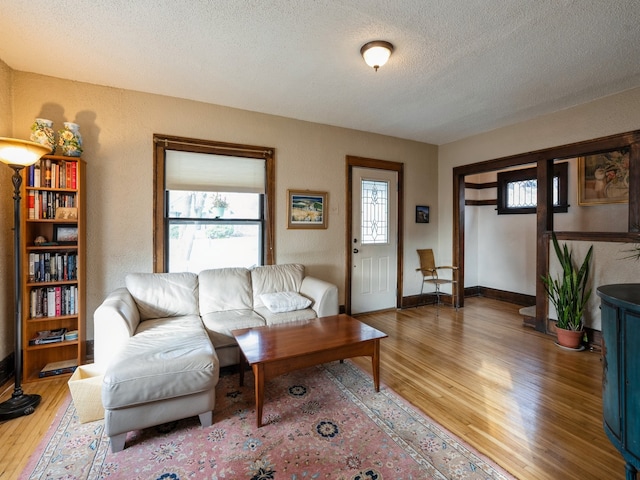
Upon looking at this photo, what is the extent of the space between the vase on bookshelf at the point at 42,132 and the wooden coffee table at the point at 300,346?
229 cm

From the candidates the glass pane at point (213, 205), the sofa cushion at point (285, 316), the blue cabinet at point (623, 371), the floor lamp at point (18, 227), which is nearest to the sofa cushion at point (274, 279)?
the sofa cushion at point (285, 316)

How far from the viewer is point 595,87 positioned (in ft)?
9.89

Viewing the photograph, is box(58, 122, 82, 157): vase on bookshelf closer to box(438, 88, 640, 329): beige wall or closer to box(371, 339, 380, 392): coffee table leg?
box(371, 339, 380, 392): coffee table leg

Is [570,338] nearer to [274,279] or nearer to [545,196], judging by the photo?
[545,196]

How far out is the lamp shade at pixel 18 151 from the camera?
1.93m

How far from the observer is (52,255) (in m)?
2.71

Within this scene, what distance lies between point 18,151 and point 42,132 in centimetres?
77

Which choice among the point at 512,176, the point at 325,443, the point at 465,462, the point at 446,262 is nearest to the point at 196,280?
the point at 325,443

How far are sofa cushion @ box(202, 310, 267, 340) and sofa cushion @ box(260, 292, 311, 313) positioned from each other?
17 centimetres

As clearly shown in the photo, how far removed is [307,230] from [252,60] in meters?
2.08

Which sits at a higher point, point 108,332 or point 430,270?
point 430,270

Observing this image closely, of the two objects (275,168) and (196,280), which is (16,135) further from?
(275,168)

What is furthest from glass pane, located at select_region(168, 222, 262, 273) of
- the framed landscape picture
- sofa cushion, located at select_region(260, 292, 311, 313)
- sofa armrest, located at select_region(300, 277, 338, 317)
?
sofa armrest, located at select_region(300, 277, 338, 317)

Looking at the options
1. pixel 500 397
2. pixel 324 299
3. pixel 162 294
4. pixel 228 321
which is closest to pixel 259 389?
pixel 228 321
